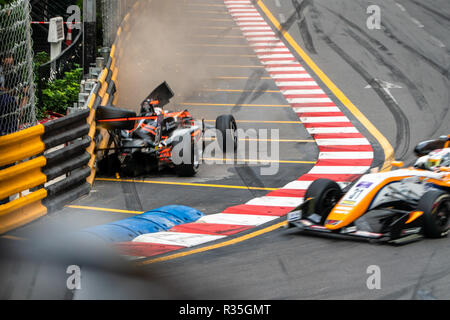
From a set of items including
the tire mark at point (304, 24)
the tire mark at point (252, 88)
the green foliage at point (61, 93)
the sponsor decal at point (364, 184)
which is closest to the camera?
the sponsor decal at point (364, 184)

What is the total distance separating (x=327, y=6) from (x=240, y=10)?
3.55 m

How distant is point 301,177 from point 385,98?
21.4 ft

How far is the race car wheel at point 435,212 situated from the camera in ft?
24.8

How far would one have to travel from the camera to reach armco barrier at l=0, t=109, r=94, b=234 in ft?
24.7

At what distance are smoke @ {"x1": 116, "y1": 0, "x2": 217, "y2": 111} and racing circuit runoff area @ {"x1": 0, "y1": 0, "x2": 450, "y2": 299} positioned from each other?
0.05 meters

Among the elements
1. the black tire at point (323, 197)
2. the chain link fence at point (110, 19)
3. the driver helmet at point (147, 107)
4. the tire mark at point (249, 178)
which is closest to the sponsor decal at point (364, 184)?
the black tire at point (323, 197)

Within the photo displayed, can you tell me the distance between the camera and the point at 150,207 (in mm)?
9531

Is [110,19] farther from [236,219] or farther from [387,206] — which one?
[387,206]

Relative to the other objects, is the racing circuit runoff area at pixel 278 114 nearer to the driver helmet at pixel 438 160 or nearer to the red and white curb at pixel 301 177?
the red and white curb at pixel 301 177

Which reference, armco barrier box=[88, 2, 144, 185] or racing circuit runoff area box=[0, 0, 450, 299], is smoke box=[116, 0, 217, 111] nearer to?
racing circuit runoff area box=[0, 0, 450, 299]

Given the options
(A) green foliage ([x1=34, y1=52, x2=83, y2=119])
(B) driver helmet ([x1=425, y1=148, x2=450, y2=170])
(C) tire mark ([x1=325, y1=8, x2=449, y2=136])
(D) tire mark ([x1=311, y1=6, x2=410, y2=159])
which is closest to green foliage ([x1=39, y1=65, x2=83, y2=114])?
(A) green foliage ([x1=34, y1=52, x2=83, y2=119])

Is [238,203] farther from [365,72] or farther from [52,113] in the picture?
[365,72]

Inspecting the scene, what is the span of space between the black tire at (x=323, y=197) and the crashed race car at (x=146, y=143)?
11.0 ft
